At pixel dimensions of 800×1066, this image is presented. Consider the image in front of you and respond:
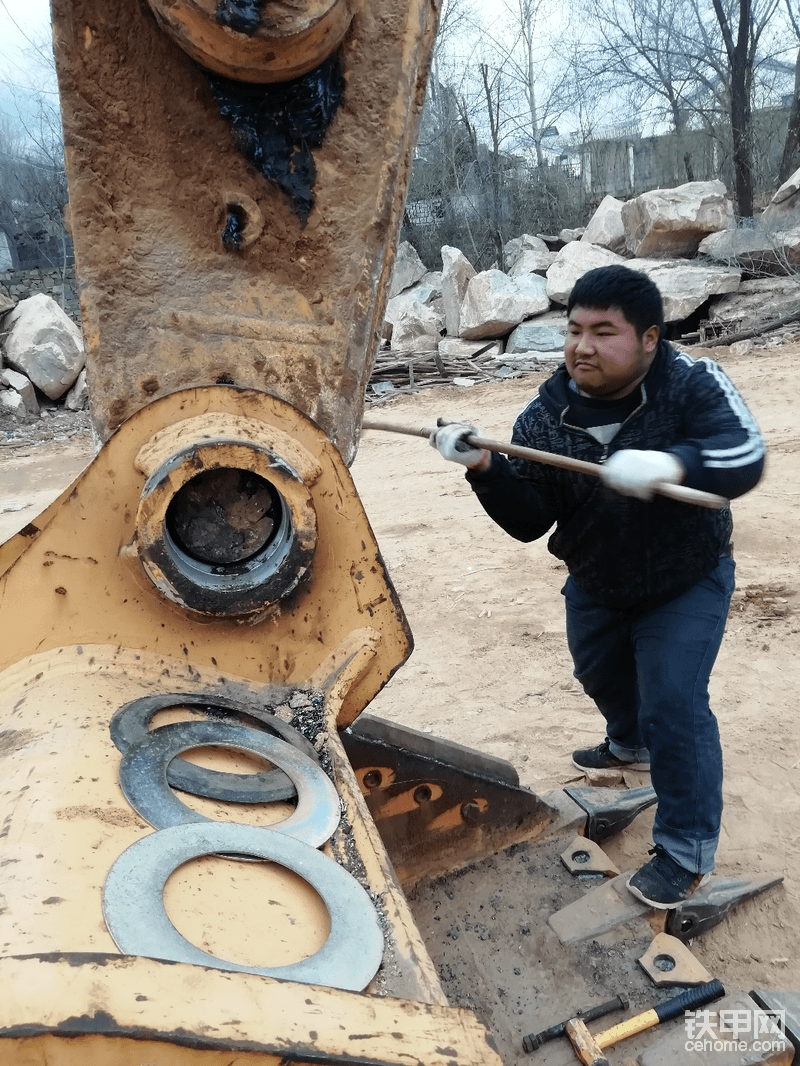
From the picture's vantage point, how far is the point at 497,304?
1365 centimetres

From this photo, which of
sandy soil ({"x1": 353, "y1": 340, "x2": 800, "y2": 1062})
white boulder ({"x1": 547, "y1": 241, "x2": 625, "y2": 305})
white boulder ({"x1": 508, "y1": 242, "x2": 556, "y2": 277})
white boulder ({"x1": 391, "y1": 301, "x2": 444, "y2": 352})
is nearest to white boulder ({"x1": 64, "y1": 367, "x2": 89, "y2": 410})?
white boulder ({"x1": 391, "y1": 301, "x2": 444, "y2": 352})

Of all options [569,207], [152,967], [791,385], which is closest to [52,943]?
[152,967]

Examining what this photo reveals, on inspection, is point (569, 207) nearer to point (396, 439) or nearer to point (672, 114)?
point (672, 114)

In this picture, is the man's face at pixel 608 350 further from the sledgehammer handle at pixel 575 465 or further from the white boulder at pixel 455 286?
the white boulder at pixel 455 286

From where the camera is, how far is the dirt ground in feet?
6.98

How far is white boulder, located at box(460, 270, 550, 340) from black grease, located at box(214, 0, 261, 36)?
12569 millimetres

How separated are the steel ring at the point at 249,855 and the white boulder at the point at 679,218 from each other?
1403cm

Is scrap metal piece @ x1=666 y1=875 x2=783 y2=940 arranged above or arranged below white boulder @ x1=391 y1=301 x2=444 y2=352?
below

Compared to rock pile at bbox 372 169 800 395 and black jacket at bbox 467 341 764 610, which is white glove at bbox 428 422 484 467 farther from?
rock pile at bbox 372 169 800 395

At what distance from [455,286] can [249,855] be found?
14.4 metres

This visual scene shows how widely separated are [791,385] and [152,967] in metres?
9.11

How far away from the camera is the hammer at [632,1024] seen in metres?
1.71

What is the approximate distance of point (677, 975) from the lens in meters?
1.91

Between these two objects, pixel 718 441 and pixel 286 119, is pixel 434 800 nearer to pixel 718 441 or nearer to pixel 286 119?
pixel 718 441
